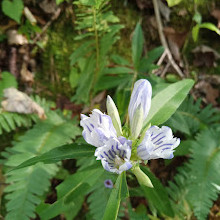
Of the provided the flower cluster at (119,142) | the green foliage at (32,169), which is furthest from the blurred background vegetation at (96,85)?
the flower cluster at (119,142)

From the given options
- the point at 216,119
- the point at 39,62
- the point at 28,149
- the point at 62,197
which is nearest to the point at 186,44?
the point at 216,119

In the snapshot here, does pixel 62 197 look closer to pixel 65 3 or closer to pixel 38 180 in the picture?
pixel 38 180

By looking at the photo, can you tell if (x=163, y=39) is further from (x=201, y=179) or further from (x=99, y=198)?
(x=99, y=198)

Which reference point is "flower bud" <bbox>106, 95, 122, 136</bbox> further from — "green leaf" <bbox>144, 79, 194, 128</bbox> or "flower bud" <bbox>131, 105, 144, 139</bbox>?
"green leaf" <bbox>144, 79, 194, 128</bbox>

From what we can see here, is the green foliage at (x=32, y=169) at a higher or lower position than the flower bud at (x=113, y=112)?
lower

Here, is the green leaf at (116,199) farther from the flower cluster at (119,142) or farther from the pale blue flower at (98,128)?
Answer: the pale blue flower at (98,128)

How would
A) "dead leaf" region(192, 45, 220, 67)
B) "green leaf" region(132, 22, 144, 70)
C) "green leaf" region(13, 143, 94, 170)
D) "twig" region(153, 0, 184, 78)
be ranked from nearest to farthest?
"green leaf" region(13, 143, 94, 170)
"green leaf" region(132, 22, 144, 70)
"twig" region(153, 0, 184, 78)
"dead leaf" region(192, 45, 220, 67)

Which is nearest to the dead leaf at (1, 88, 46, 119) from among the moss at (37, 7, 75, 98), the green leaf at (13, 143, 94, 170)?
the moss at (37, 7, 75, 98)
